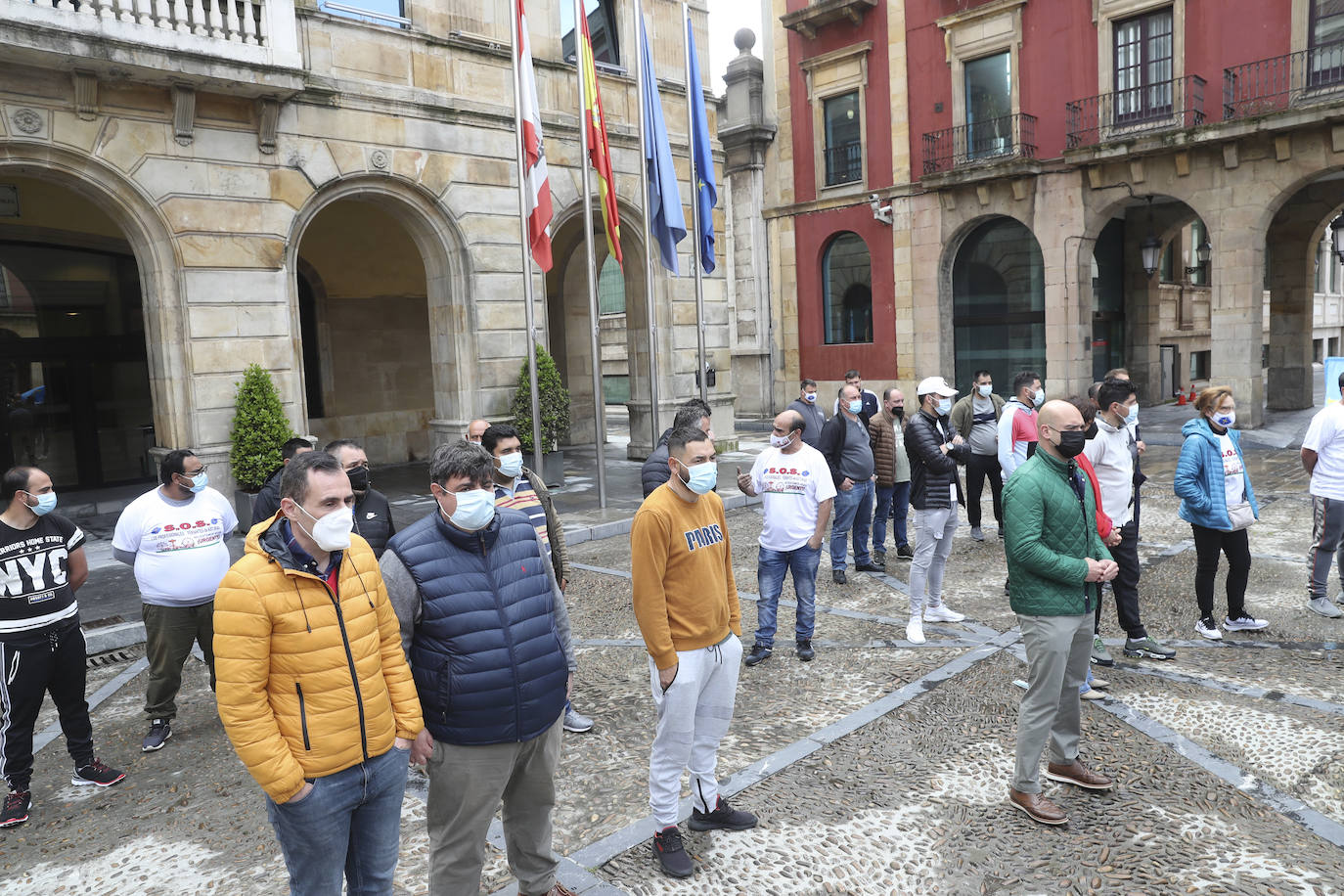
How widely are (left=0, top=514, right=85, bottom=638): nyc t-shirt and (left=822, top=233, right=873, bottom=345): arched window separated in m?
22.8

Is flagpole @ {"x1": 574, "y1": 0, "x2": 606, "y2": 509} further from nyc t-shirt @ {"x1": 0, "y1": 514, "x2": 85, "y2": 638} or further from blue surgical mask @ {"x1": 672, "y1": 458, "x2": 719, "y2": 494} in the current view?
blue surgical mask @ {"x1": 672, "y1": 458, "x2": 719, "y2": 494}

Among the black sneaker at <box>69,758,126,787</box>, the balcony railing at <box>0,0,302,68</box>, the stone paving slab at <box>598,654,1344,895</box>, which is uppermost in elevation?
the balcony railing at <box>0,0,302,68</box>

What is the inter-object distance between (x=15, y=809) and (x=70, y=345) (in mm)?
12875

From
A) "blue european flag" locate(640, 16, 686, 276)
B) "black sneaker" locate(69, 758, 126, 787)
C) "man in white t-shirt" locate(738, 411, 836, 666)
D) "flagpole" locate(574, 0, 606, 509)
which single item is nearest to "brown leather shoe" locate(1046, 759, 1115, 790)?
"man in white t-shirt" locate(738, 411, 836, 666)

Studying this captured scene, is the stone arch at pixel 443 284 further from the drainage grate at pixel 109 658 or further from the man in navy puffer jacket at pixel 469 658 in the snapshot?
the man in navy puffer jacket at pixel 469 658

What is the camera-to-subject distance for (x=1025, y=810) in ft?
14.6

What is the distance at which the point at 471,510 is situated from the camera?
3418mm

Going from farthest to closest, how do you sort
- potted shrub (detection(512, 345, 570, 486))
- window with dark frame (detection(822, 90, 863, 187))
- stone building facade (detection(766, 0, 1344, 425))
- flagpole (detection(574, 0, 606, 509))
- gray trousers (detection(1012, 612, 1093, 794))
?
window with dark frame (detection(822, 90, 863, 187)) < stone building facade (detection(766, 0, 1344, 425)) < potted shrub (detection(512, 345, 570, 486)) < flagpole (detection(574, 0, 606, 509)) < gray trousers (detection(1012, 612, 1093, 794))

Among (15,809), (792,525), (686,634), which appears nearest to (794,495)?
(792,525)

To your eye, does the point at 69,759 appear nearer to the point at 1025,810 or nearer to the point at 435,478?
the point at 435,478

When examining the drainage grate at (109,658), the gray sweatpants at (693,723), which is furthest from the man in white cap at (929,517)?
the drainage grate at (109,658)

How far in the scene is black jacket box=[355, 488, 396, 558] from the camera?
5707 millimetres

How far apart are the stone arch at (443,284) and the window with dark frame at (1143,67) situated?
15.6 m

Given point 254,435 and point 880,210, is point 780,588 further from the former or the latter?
point 880,210
